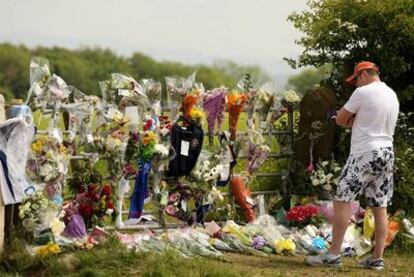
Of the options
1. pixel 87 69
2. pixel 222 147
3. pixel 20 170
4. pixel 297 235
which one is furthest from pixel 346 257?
pixel 87 69

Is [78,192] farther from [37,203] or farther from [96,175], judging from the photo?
[37,203]

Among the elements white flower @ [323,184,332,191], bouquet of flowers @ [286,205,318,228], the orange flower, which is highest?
the orange flower

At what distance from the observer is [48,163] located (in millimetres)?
6871

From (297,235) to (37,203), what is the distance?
2.57m

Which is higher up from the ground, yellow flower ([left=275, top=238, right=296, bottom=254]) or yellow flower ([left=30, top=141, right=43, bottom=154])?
yellow flower ([left=30, top=141, right=43, bottom=154])

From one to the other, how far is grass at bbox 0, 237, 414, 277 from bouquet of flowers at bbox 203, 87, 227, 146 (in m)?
1.84

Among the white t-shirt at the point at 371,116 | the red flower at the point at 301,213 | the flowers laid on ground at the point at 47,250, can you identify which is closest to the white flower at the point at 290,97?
the red flower at the point at 301,213

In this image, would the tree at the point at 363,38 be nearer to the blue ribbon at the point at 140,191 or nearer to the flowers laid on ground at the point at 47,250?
the blue ribbon at the point at 140,191

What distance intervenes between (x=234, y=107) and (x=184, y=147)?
0.83 meters

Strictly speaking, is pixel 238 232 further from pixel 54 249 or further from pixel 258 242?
pixel 54 249

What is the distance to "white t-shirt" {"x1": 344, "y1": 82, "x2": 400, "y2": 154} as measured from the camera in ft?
20.7

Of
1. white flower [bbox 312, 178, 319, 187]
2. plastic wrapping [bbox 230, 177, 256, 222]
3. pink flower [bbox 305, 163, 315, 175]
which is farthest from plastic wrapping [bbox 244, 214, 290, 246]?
pink flower [bbox 305, 163, 315, 175]

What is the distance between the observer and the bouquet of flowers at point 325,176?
8383 millimetres

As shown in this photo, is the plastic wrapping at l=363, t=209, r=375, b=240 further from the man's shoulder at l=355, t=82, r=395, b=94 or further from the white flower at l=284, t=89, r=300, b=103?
the man's shoulder at l=355, t=82, r=395, b=94
